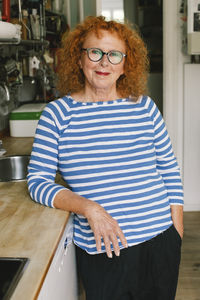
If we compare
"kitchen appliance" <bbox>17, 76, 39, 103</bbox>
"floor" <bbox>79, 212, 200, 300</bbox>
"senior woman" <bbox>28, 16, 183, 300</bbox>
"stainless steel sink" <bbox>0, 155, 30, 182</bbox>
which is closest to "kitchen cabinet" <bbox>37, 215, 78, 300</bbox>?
"senior woman" <bbox>28, 16, 183, 300</bbox>

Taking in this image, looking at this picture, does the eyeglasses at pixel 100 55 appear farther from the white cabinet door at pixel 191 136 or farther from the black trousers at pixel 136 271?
the white cabinet door at pixel 191 136

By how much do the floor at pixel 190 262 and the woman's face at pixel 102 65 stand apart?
1.44 meters

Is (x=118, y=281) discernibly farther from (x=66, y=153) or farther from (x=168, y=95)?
(x=168, y=95)

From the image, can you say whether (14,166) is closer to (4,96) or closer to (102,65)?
(4,96)

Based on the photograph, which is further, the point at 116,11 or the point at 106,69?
the point at 116,11

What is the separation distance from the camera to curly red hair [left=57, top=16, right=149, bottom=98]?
1.41 meters

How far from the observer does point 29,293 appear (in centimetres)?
82

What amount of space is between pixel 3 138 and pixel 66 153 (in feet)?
4.70

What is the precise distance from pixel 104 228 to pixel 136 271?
11.5 inches

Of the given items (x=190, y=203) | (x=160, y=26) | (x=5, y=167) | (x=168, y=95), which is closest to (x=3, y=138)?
(x=5, y=167)

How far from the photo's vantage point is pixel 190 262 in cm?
263

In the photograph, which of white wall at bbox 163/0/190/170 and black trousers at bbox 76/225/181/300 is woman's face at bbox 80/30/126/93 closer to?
black trousers at bbox 76/225/181/300

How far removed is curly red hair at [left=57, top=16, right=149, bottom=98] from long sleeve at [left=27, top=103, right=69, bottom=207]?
22 centimetres

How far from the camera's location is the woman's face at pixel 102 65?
53.0 inches
